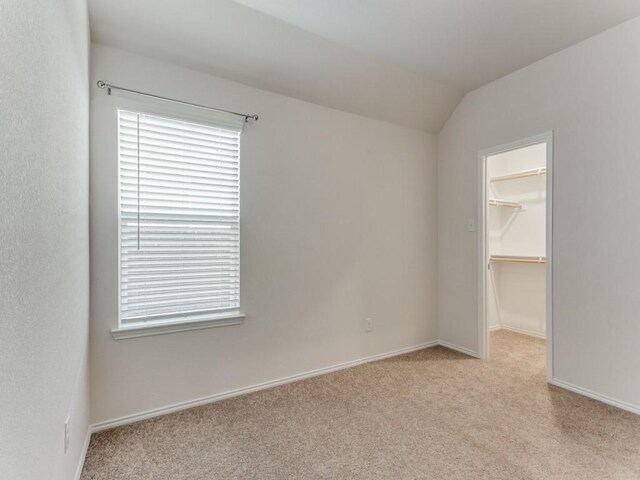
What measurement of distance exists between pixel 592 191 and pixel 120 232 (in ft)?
11.0

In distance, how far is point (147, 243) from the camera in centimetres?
223

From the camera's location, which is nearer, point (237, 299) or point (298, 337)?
point (237, 299)

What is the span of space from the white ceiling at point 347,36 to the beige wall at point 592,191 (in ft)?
0.69

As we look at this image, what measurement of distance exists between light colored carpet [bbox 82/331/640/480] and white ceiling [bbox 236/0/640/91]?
8.79 ft

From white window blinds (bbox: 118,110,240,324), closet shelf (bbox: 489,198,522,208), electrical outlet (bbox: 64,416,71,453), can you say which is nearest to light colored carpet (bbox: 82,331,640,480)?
electrical outlet (bbox: 64,416,71,453)

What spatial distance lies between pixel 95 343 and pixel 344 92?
104 inches

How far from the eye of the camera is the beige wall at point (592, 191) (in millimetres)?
2342

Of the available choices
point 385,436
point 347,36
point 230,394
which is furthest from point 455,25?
point 230,394

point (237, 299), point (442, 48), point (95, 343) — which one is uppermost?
point (442, 48)

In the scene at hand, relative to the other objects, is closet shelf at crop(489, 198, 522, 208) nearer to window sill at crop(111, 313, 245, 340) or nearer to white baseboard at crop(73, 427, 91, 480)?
window sill at crop(111, 313, 245, 340)

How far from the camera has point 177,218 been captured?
2326 millimetres

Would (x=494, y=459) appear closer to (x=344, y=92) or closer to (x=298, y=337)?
(x=298, y=337)

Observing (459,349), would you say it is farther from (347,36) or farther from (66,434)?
(66,434)

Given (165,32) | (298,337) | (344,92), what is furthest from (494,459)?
(165,32)
